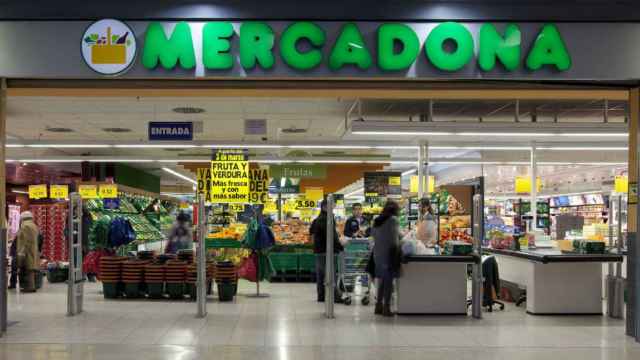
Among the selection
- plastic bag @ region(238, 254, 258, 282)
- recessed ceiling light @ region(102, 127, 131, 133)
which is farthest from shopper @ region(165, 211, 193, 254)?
recessed ceiling light @ region(102, 127, 131, 133)

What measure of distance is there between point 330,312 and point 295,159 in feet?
33.1

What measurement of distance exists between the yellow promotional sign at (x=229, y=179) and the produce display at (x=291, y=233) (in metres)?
2.85

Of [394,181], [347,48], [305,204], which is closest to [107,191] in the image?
[305,204]

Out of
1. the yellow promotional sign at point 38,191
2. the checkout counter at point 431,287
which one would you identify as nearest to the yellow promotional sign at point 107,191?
the yellow promotional sign at point 38,191

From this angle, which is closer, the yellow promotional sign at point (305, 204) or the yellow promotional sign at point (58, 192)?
the yellow promotional sign at point (58, 192)

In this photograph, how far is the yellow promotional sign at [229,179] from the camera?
40.8ft

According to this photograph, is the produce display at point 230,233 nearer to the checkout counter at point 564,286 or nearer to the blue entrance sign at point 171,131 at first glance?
the blue entrance sign at point 171,131

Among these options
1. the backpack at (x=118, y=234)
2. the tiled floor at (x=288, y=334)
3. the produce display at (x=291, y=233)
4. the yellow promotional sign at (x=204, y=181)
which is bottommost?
the tiled floor at (x=288, y=334)

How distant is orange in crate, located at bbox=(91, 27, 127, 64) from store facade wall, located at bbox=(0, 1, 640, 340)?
0.04 ft

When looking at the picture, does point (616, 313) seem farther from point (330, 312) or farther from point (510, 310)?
point (330, 312)

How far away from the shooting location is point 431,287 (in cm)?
921

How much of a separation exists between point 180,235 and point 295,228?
5040 millimetres

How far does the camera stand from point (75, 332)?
25.6 ft

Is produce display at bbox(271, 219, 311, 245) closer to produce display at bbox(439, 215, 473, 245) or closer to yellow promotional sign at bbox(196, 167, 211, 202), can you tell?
yellow promotional sign at bbox(196, 167, 211, 202)
